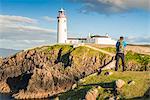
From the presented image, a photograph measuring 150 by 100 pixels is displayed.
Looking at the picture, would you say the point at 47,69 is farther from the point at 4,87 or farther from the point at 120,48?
the point at 120,48

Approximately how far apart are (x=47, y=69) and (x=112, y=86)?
5900 centimetres

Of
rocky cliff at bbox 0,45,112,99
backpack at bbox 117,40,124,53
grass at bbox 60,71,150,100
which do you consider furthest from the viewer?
rocky cliff at bbox 0,45,112,99

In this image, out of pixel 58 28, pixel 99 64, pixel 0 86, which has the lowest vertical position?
pixel 0 86

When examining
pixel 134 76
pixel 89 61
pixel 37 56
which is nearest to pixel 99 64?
pixel 89 61

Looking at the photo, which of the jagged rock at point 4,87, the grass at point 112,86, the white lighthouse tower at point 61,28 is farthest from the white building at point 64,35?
the grass at point 112,86

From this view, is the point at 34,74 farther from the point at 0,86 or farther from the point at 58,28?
the point at 58,28

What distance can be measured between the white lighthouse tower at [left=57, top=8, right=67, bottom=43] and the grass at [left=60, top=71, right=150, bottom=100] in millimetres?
79974

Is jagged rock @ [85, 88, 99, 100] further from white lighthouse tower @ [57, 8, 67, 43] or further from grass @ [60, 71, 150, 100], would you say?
white lighthouse tower @ [57, 8, 67, 43]

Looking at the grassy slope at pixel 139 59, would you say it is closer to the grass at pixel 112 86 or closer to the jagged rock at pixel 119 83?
the grass at pixel 112 86

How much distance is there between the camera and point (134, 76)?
94.1ft

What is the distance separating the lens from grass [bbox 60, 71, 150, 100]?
25.2 meters

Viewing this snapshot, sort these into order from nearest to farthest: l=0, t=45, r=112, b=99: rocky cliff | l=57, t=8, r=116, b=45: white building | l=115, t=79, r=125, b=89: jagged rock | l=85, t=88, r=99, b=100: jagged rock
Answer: l=85, t=88, r=99, b=100: jagged rock < l=115, t=79, r=125, b=89: jagged rock < l=0, t=45, r=112, b=99: rocky cliff < l=57, t=8, r=116, b=45: white building

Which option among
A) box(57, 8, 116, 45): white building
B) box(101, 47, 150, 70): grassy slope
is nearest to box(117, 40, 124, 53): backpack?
box(101, 47, 150, 70): grassy slope

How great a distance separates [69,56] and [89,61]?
539 centimetres
